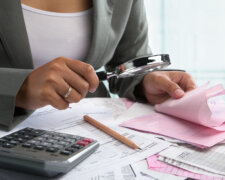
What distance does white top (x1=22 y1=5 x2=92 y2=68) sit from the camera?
71 centimetres

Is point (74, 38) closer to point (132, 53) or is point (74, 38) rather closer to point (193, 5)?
point (132, 53)

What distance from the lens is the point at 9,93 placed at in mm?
518

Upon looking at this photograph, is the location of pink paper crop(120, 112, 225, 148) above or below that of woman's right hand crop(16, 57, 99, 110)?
below

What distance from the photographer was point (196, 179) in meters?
0.35

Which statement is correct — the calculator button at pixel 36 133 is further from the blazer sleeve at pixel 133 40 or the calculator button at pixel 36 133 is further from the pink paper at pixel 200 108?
the blazer sleeve at pixel 133 40

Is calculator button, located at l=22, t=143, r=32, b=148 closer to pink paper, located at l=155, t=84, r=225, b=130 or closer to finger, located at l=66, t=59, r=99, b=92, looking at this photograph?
finger, located at l=66, t=59, r=99, b=92

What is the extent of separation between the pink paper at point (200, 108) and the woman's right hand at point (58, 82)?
0.17 meters

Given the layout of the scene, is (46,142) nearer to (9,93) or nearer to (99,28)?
(9,93)

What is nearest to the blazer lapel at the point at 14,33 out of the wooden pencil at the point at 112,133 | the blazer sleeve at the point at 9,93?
the blazer sleeve at the point at 9,93

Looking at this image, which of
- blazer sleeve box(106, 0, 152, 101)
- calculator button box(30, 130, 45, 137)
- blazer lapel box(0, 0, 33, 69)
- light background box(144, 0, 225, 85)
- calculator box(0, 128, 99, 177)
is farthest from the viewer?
light background box(144, 0, 225, 85)

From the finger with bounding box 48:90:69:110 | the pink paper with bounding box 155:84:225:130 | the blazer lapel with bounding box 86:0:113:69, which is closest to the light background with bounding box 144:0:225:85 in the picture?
the blazer lapel with bounding box 86:0:113:69

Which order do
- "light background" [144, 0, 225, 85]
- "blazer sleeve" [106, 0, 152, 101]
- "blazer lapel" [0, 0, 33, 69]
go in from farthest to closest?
"light background" [144, 0, 225, 85]
"blazer sleeve" [106, 0, 152, 101]
"blazer lapel" [0, 0, 33, 69]

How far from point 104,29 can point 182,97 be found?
0.96 feet

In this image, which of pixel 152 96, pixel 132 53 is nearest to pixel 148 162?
pixel 152 96
